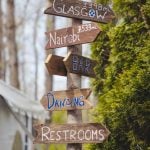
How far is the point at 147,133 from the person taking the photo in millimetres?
5754

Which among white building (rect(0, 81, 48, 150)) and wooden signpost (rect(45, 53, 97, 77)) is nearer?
wooden signpost (rect(45, 53, 97, 77))

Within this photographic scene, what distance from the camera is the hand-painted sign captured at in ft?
17.0

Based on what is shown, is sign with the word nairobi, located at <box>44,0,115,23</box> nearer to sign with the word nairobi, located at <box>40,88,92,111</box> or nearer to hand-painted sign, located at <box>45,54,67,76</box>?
hand-painted sign, located at <box>45,54,67,76</box>

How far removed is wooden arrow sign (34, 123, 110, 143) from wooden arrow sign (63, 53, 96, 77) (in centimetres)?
59

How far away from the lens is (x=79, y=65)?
16.9 ft

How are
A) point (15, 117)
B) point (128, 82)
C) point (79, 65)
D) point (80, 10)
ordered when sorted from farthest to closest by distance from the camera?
point (15, 117)
point (128, 82)
point (80, 10)
point (79, 65)

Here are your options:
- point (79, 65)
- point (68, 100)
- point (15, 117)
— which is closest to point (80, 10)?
point (79, 65)

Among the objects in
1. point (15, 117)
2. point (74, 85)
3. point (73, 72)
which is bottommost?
point (15, 117)

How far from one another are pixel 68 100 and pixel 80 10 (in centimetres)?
101

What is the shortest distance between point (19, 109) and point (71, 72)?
13.3 feet

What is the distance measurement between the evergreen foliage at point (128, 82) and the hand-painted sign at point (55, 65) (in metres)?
0.83

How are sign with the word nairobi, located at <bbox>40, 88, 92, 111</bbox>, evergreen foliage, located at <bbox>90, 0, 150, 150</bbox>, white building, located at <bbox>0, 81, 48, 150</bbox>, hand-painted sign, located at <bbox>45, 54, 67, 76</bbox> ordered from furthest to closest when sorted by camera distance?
white building, located at <bbox>0, 81, 48, 150</bbox> < evergreen foliage, located at <bbox>90, 0, 150, 150</bbox> < hand-painted sign, located at <bbox>45, 54, 67, 76</bbox> < sign with the word nairobi, located at <bbox>40, 88, 92, 111</bbox>

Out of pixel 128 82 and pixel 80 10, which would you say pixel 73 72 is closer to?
pixel 80 10

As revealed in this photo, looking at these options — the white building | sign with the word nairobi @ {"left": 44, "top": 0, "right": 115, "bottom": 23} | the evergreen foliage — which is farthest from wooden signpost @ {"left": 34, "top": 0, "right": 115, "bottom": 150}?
the white building
